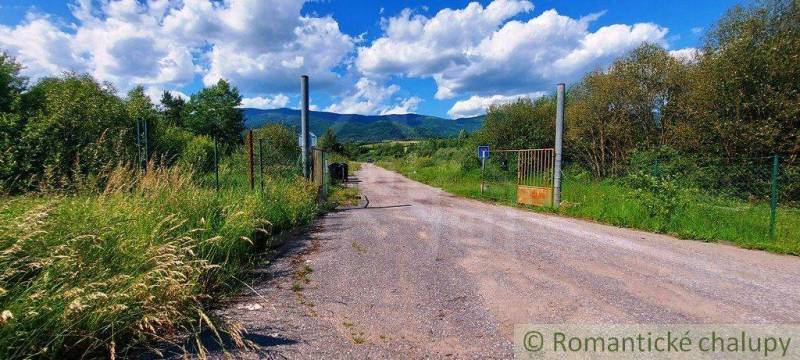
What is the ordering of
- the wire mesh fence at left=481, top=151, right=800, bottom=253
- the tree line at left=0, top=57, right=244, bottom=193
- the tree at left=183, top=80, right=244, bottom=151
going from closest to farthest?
1. the tree line at left=0, top=57, right=244, bottom=193
2. the wire mesh fence at left=481, top=151, right=800, bottom=253
3. the tree at left=183, top=80, right=244, bottom=151

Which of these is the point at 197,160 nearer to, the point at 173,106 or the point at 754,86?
the point at 754,86

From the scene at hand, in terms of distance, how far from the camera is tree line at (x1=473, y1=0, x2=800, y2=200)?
11188mm

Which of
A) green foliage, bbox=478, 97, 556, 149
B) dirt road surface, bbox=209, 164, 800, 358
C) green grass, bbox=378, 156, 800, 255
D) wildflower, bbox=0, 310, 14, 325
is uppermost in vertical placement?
green foliage, bbox=478, 97, 556, 149

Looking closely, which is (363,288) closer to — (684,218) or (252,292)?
(252,292)

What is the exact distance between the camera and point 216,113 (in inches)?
2061

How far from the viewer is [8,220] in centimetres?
288

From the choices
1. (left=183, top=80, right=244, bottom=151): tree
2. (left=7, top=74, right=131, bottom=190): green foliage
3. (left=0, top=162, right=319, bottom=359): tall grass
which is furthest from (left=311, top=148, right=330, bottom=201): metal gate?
(left=183, top=80, right=244, bottom=151): tree

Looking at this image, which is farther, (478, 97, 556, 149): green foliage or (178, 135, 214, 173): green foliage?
(478, 97, 556, 149): green foliage

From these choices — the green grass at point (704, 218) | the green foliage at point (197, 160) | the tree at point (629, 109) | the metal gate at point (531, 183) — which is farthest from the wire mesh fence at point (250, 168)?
the tree at point (629, 109)

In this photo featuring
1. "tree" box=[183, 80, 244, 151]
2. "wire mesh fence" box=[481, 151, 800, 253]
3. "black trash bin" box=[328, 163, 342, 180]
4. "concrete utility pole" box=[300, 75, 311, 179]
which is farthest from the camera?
"tree" box=[183, 80, 244, 151]

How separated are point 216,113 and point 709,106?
180 ft

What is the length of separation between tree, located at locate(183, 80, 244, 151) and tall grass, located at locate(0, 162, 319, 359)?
50.3 meters

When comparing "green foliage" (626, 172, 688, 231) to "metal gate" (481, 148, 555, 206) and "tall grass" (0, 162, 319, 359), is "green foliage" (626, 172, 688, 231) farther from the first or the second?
"tall grass" (0, 162, 319, 359)

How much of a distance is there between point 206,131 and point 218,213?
52.2 metres
